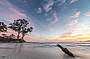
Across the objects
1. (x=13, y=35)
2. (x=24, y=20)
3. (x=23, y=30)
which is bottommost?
(x=13, y=35)

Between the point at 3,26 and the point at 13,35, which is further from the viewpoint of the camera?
the point at 13,35

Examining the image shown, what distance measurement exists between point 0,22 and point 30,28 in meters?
23.2

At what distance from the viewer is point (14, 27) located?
52.8 meters

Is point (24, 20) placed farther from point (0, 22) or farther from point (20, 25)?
point (0, 22)

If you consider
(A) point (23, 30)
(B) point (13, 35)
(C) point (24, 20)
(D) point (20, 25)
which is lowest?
(B) point (13, 35)

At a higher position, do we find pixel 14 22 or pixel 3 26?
pixel 14 22

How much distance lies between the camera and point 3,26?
4878cm

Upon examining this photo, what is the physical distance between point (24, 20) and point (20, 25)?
5390 millimetres

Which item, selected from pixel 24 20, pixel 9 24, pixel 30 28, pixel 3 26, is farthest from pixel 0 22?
pixel 30 28

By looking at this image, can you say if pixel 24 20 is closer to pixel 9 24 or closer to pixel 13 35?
pixel 9 24

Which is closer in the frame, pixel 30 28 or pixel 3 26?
pixel 3 26

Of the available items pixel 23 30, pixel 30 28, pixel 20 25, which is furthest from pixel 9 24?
pixel 30 28

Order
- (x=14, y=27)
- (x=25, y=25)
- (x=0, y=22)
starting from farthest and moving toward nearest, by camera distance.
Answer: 1. (x=25, y=25)
2. (x=14, y=27)
3. (x=0, y=22)

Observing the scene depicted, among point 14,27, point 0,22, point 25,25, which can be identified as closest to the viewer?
point 0,22
